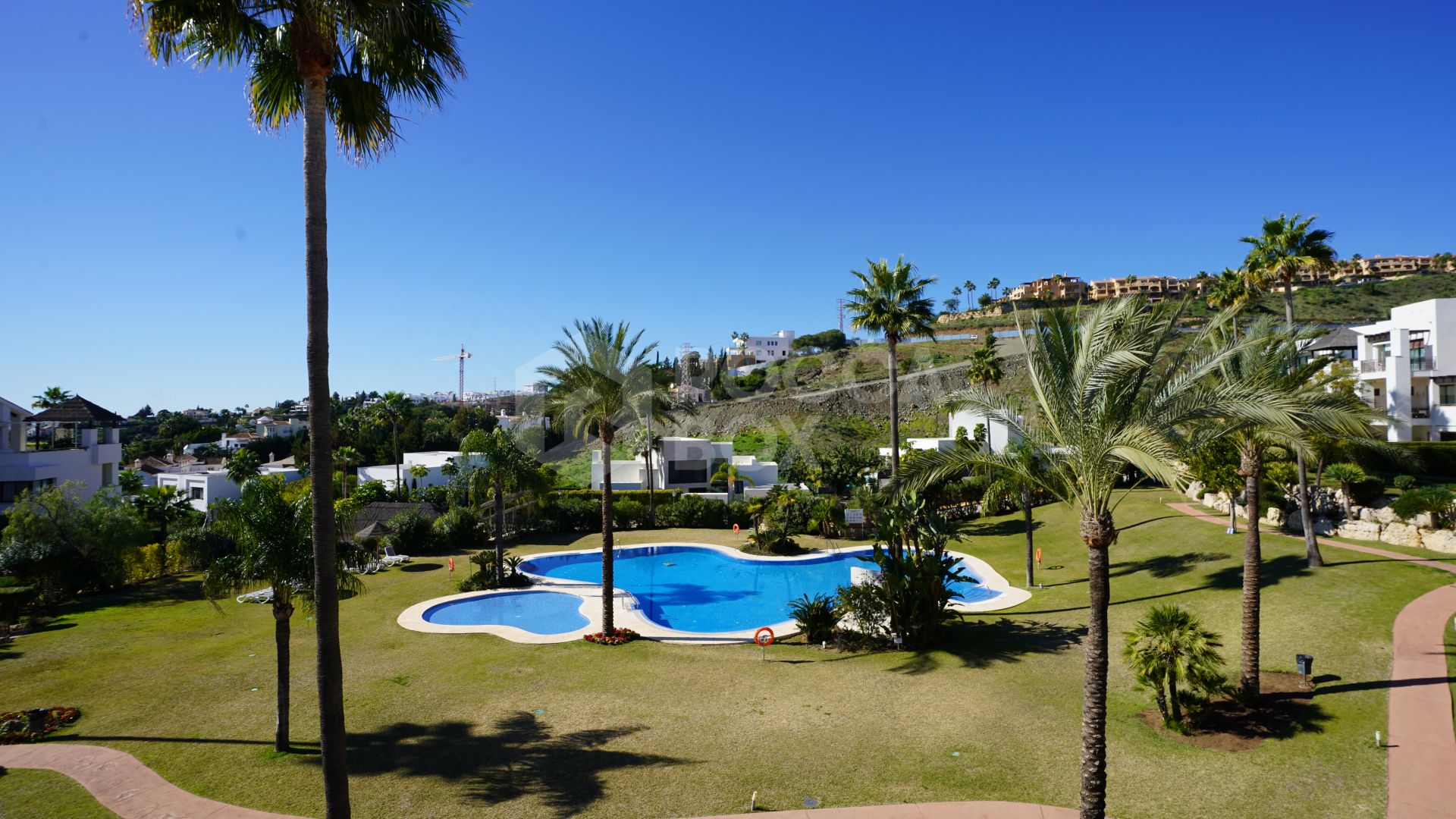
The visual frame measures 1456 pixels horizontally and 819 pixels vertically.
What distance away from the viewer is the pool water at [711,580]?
74.1ft

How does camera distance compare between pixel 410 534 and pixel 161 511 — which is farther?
pixel 161 511

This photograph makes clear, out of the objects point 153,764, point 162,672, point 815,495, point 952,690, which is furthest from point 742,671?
point 815,495

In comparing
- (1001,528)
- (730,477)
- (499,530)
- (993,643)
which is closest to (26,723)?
(499,530)

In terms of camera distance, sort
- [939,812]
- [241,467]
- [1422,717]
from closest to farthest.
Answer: [939,812] < [1422,717] < [241,467]

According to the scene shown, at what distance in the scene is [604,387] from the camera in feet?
60.3

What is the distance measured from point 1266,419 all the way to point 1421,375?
4061 centimetres

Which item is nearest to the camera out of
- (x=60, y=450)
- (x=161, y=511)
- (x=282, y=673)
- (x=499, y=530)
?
(x=282, y=673)

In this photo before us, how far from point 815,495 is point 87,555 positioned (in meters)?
Answer: 28.0

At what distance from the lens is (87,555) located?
22.0m

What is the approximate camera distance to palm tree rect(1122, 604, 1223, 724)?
37.0 feet

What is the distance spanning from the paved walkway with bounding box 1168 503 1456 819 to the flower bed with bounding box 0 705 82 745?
796 inches

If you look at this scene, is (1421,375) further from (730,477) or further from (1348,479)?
(730,477)

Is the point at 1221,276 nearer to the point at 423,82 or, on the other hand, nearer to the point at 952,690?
the point at 952,690

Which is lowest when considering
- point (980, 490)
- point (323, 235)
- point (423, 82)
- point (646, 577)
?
point (646, 577)
